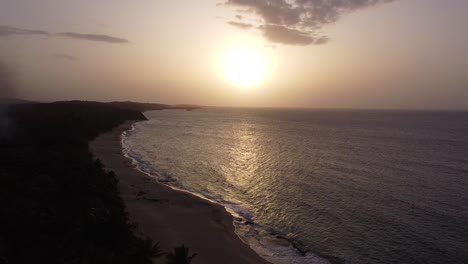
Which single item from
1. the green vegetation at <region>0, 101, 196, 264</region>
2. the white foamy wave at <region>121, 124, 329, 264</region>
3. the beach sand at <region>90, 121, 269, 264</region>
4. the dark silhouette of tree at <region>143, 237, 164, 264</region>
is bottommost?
the white foamy wave at <region>121, 124, 329, 264</region>

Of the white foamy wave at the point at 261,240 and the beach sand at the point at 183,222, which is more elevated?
the beach sand at the point at 183,222

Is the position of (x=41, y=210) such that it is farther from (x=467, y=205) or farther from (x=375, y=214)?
(x=467, y=205)

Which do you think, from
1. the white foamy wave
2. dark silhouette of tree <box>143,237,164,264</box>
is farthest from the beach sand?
the white foamy wave

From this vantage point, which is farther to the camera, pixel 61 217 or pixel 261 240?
pixel 261 240

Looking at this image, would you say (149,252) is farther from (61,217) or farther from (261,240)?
(261,240)

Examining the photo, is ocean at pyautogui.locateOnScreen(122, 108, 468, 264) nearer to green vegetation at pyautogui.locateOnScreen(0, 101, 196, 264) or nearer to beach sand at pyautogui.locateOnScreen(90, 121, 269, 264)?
beach sand at pyautogui.locateOnScreen(90, 121, 269, 264)

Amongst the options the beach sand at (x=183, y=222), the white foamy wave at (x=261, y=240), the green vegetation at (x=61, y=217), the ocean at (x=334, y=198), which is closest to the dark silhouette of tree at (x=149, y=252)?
the green vegetation at (x=61, y=217)

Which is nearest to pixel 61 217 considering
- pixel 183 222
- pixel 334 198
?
pixel 183 222

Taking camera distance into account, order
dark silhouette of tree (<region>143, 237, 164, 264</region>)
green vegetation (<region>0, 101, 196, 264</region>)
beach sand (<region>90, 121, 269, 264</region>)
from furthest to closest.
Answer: beach sand (<region>90, 121, 269, 264</region>) → dark silhouette of tree (<region>143, 237, 164, 264</region>) → green vegetation (<region>0, 101, 196, 264</region>)

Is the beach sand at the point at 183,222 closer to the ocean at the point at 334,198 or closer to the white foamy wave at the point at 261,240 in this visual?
the white foamy wave at the point at 261,240
